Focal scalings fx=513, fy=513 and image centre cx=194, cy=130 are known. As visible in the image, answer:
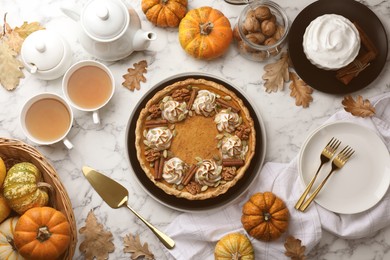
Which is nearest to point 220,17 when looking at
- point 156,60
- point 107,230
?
point 156,60

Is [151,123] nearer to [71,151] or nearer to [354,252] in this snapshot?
[71,151]

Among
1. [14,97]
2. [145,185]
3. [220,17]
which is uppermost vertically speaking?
[220,17]

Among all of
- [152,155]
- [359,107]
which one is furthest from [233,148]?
[359,107]

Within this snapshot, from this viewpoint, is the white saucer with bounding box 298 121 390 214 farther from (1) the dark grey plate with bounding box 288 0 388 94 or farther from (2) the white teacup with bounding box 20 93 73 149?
(2) the white teacup with bounding box 20 93 73 149

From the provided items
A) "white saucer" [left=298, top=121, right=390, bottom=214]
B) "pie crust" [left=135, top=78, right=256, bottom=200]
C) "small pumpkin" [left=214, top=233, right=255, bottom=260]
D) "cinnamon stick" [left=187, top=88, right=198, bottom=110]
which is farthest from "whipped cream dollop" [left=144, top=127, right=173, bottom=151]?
"white saucer" [left=298, top=121, right=390, bottom=214]

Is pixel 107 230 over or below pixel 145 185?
below

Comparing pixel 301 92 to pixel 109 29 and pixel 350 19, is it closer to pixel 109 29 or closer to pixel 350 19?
pixel 350 19
